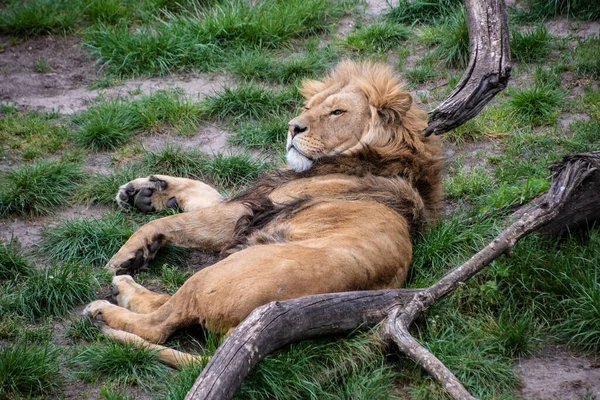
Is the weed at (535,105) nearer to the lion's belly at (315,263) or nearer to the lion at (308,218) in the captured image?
the lion at (308,218)

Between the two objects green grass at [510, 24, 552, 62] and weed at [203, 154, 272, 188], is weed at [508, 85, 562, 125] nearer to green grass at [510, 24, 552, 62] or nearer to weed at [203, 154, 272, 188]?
green grass at [510, 24, 552, 62]

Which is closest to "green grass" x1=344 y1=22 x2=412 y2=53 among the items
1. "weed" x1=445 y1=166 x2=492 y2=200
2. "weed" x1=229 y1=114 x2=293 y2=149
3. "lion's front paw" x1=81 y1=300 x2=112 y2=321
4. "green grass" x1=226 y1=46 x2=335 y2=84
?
"green grass" x1=226 y1=46 x2=335 y2=84

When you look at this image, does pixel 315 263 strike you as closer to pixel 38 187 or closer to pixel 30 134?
pixel 38 187

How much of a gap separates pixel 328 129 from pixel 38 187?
2.29 meters

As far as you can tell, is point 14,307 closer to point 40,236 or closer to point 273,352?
point 40,236

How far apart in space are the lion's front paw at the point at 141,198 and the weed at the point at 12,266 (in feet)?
3.29

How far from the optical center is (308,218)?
5223 millimetres

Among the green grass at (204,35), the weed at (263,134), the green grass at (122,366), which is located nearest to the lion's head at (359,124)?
the weed at (263,134)

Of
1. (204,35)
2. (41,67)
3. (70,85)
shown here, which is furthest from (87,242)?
(204,35)

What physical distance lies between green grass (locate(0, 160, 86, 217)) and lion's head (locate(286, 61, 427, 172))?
187 centimetres

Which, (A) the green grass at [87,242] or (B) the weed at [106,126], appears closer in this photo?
(A) the green grass at [87,242]

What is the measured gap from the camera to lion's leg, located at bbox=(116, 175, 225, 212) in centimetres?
623

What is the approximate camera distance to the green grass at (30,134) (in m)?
6.95

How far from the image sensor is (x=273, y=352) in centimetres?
410
